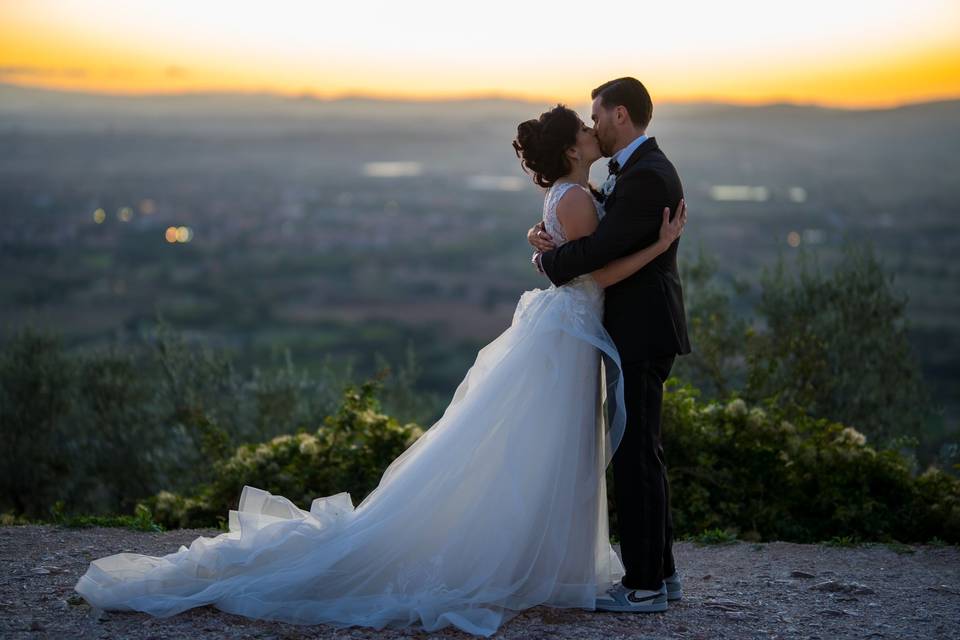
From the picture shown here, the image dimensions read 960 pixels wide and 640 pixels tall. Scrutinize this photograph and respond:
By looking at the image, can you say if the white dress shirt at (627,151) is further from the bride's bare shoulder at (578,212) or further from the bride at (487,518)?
the bride's bare shoulder at (578,212)

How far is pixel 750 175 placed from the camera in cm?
7625

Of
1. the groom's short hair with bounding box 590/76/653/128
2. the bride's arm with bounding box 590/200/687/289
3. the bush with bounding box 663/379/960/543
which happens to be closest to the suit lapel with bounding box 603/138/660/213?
the groom's short hair with bounding box 590/76/653/128

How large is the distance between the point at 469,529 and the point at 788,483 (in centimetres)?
368

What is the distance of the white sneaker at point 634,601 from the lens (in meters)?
4.62

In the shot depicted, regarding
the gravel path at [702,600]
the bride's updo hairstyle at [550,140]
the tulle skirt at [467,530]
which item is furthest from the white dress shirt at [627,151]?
the gravel path at [702,600]

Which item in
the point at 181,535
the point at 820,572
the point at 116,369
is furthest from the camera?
the point at 116,369

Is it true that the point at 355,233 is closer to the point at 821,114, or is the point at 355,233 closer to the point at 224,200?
the point at 224,200

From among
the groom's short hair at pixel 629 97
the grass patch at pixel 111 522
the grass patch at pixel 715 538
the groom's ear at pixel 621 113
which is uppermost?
the groom's short hair at pixel 629 97

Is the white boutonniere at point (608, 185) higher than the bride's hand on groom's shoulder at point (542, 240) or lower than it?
higher

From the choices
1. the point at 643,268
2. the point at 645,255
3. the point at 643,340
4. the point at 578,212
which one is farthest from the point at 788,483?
the point at 578,212

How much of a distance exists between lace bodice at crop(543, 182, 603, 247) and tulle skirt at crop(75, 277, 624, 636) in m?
0.26

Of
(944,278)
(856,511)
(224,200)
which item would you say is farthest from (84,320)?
(224,200)

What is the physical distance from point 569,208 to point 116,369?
1216 centimetres

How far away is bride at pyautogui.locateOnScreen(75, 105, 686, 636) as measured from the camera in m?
4.43
